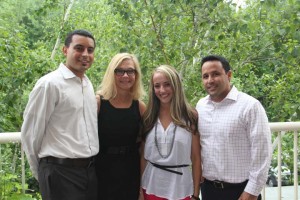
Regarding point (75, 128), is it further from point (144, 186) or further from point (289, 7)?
point (289, 7)

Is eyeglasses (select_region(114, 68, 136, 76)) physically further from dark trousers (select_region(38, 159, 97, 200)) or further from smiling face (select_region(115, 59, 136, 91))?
dark trousers (select_region(38, 159, 97, 200))

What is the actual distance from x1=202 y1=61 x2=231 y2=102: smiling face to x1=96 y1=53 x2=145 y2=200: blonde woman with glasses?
54 cm

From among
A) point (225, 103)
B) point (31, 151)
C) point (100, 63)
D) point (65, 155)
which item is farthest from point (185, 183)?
point (100, 63)

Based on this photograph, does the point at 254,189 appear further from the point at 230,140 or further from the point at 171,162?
the point at 171,162

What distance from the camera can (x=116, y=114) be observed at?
262 cm

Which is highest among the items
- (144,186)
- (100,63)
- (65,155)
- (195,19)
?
(195,19)

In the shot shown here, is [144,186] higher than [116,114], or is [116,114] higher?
[116,114]

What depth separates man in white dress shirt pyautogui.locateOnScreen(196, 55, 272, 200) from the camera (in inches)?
89.6

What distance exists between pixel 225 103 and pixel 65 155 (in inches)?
41.0

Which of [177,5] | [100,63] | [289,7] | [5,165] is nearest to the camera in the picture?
[5,165]

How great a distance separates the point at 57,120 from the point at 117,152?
518 mm

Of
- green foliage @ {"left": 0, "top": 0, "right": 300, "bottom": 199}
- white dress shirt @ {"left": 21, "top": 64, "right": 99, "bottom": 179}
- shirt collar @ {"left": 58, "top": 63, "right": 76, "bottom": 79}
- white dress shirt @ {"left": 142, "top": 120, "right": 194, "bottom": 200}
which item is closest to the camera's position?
white dress shirt @ {"left": 21, "top": 64, "right": 99, "bottom": 179}

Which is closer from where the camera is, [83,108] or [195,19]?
[83,108]

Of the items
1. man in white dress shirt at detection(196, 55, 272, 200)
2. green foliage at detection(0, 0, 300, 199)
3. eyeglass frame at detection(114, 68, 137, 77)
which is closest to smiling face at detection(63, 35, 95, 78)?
eyeglass frame at detection(114, 68, 137, 77)
